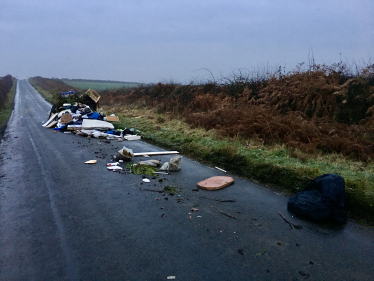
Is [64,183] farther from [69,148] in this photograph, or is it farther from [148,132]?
[148,132]

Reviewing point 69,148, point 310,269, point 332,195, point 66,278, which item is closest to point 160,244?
point 66,278

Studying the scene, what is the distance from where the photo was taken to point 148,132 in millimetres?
13086

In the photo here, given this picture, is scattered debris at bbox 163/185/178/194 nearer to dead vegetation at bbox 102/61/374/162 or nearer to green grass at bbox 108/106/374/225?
green grass at bbox 108/106/374/225

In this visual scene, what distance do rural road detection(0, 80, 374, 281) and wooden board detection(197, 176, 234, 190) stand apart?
0.17 m

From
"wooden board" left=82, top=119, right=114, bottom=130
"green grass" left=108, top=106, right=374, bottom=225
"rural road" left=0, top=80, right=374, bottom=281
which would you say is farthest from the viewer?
"wooden board" left=82, top=119, right=114, bottom=130

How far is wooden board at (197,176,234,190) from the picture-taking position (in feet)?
20.0

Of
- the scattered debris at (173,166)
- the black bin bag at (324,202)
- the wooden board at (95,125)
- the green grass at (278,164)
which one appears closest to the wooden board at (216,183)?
the green grass at (278,164)

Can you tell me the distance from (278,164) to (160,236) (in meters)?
3.74

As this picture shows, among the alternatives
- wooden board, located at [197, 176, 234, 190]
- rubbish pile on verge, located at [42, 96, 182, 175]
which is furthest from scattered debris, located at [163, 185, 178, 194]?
rubbish pile on verge, located at [42, 96, 182, 175]

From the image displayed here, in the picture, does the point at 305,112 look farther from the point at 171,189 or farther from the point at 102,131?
the point at 102,131

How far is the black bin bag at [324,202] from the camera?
454cm

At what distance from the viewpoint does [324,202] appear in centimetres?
458

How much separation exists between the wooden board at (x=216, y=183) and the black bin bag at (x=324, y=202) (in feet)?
5.26

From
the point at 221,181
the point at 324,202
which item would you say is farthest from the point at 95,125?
the point at 324,202
